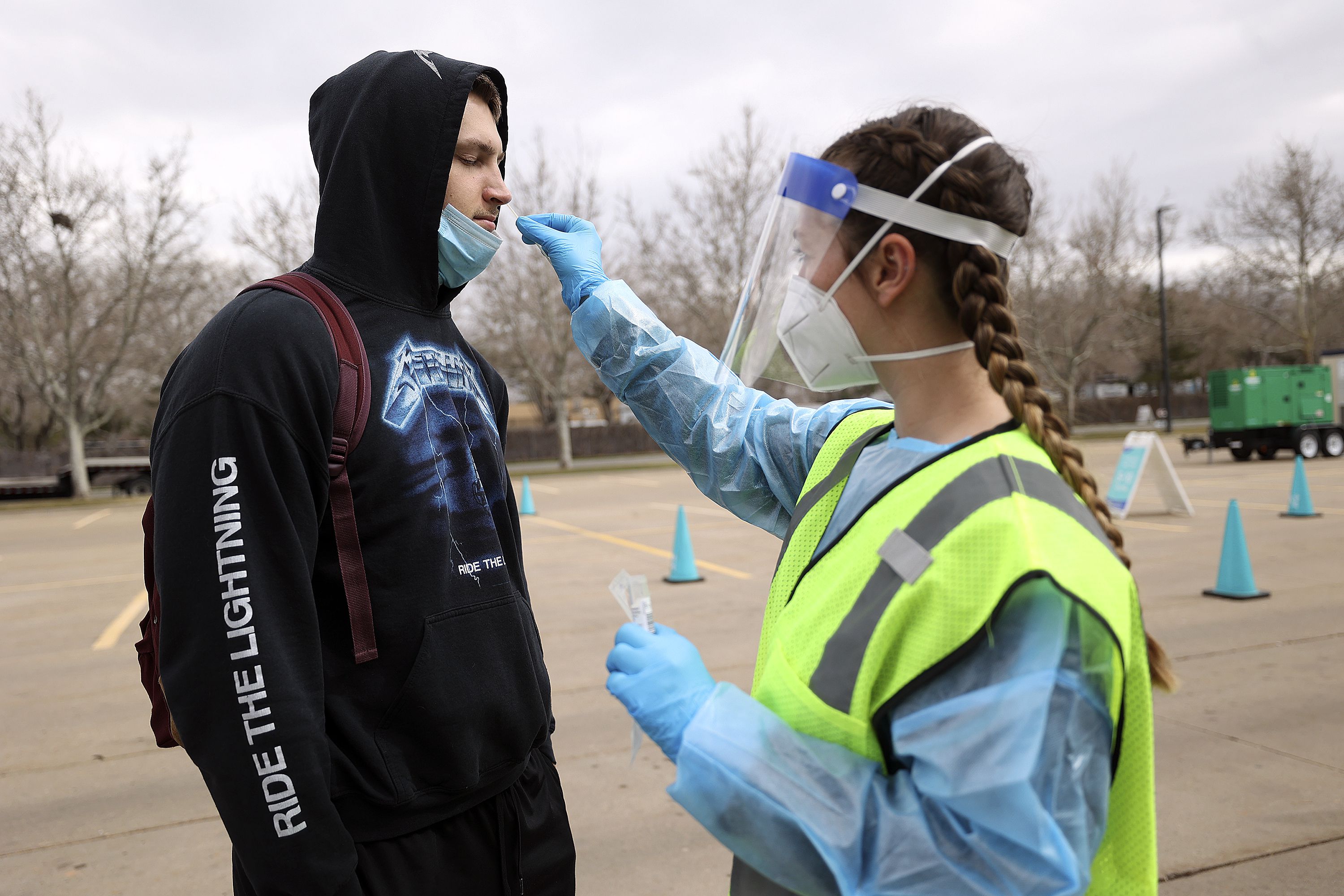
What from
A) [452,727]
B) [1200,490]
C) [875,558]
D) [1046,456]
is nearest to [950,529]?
[875,558]

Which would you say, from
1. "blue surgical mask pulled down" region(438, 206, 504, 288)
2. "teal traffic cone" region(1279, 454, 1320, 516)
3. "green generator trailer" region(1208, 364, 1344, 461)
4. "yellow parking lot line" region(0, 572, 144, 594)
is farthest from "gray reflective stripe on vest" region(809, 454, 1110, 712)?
"green generator trailer" region(1208, 364, 1344, 461)

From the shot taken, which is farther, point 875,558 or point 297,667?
point 297,667

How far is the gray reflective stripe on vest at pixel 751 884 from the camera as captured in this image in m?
1.26

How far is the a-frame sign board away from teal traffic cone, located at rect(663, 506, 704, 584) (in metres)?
6.26

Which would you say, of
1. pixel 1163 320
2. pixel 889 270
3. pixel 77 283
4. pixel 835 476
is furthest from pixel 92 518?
pixel 1163 320

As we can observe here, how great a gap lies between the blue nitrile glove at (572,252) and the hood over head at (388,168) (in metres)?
0.29

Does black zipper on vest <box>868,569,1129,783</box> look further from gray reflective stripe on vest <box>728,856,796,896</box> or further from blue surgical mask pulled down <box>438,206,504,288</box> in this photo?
blue surgical mask pulled down <box>438,206,504,288</box>

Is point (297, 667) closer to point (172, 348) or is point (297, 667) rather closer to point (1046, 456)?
point (1046, 456)

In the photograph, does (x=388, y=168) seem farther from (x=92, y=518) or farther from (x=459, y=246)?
(x=92, y=518)

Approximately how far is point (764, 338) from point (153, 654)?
4.22 ft

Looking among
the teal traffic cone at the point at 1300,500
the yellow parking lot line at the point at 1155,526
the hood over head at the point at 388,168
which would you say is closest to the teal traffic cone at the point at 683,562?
the yellow parking lot line at the point at 1155,526

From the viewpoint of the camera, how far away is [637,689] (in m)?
1.28

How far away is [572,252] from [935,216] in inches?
43.1

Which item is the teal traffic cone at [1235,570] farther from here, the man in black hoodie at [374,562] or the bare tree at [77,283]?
the bare tree at [77,283]
